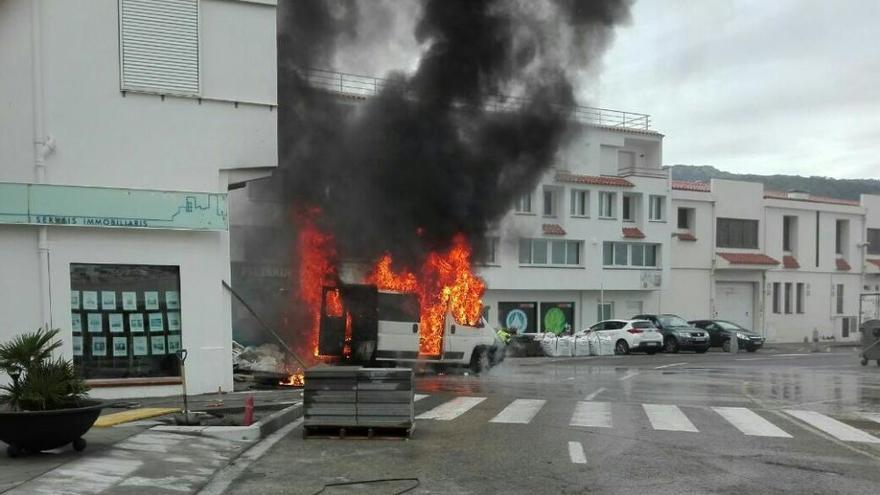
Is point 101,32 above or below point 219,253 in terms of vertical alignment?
above

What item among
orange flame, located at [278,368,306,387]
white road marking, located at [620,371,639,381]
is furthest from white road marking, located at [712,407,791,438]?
orange flame, located at [278,368,306,387]

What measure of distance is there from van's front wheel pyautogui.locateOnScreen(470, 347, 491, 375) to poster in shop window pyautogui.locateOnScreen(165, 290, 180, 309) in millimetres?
7762

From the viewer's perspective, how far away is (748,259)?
39125mm

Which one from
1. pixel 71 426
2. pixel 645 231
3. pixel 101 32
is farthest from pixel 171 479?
pixel 645 231

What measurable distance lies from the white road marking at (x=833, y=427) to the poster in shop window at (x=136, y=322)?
394 inches

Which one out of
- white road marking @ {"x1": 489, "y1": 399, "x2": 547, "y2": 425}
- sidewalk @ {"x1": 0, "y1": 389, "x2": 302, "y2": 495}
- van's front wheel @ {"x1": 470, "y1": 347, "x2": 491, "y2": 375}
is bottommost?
van's front wheel @ {"x1": 470, "y1": 347, "x2": 491, "y2": 375}

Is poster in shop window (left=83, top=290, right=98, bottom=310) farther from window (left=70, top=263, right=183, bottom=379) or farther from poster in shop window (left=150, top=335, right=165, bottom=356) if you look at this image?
poster in shop window (left=150, top=335, right=165, bottom=356)

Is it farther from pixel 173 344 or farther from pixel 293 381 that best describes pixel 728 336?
pixel 173 344

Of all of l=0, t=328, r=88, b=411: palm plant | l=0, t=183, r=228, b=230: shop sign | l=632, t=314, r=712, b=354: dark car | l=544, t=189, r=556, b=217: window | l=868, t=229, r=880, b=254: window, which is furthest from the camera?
l=868, t=229, r=880, b=254: window

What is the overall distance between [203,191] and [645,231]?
2876 centimetres

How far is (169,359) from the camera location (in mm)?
12336

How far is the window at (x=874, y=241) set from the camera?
4512 cm

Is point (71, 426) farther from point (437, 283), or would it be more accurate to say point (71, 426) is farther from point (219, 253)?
point (437, 283)

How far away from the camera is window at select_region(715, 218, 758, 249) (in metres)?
39.8
